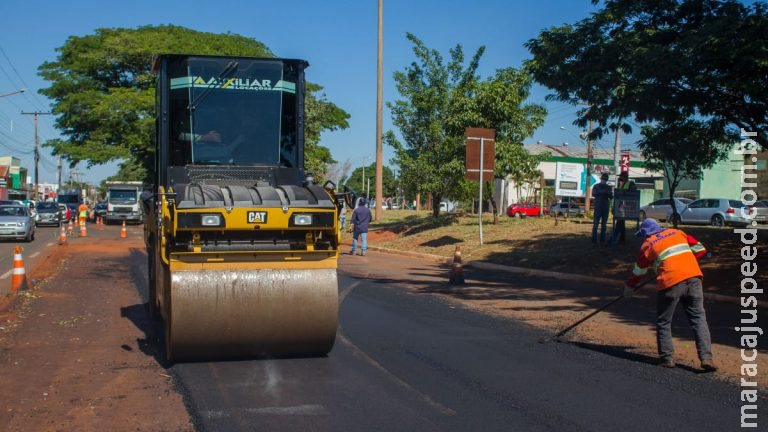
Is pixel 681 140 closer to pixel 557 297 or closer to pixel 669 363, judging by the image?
pixel 557 297

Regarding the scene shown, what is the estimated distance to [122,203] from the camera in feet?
156

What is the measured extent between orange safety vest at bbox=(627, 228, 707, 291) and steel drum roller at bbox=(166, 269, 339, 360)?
333 centimetres

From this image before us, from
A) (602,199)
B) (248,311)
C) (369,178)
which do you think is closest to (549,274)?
(602,199)

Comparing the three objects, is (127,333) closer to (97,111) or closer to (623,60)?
(623,60)

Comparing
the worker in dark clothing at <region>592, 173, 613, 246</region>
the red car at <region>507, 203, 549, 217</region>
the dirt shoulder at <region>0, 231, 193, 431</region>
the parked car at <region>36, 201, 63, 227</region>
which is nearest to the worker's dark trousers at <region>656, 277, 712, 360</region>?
the dirt shoulder at <region>0, 231, 193, 431</region>

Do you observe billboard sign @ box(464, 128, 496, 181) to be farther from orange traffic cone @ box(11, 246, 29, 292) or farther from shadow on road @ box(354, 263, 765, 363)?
orange traffic cone @ box(11, 246, 29, 292)

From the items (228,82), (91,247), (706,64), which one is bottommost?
(91,247)

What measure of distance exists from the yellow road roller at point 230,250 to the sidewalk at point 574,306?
11.6 ft

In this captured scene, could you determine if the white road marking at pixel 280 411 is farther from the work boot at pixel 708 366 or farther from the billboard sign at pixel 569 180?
the billboard sign at pixel 569 180

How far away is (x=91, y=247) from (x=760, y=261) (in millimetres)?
20597

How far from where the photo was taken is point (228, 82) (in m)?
8.52

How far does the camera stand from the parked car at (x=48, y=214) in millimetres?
43312

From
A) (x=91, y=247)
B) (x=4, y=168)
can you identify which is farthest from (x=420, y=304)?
(x=4, y=168)

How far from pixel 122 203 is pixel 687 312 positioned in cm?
4438
